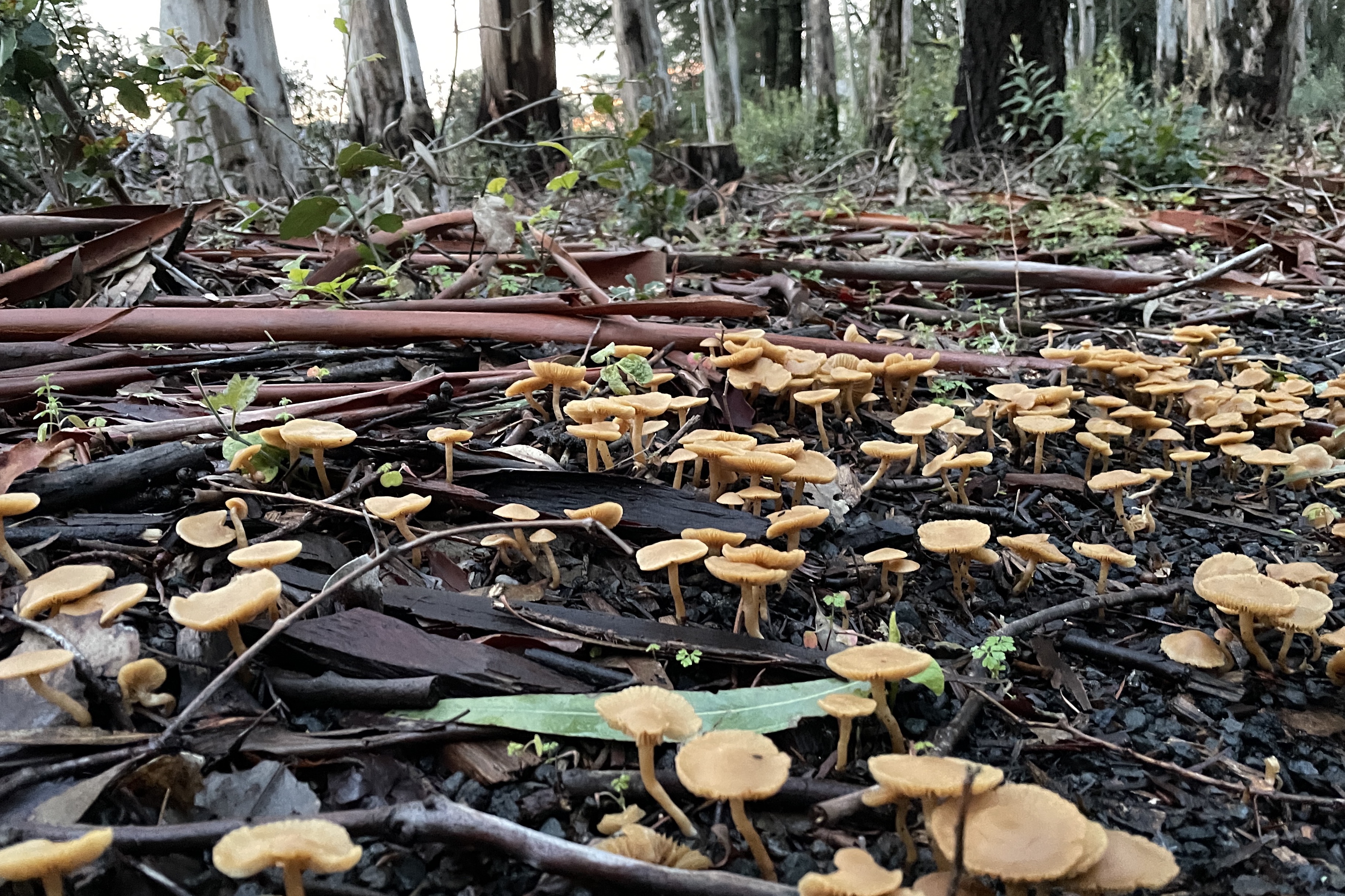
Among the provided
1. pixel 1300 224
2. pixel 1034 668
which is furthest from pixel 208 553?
pixel 1300 224

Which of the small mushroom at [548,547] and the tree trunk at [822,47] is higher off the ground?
the tree trunk at [822,47]

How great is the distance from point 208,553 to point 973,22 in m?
10.6

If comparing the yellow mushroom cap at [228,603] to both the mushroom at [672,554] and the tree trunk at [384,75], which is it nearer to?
the mushroom at [672,554]

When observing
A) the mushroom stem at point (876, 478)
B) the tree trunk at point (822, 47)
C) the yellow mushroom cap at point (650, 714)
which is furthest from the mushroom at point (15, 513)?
the tree trunk at point (822, 47)

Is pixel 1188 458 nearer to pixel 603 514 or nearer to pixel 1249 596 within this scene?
pixel 1249 596

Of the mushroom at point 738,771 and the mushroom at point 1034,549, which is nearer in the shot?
the mushroom at point 738,771

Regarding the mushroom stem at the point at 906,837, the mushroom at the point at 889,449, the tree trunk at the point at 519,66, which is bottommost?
the mushroom stem at the point at 906,837

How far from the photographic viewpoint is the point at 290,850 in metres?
1.22

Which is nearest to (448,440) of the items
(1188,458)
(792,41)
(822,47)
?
(1188,458)

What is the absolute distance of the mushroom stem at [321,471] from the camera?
2.49 m

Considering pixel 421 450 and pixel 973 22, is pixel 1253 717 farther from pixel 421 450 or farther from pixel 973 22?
pixel 973 22

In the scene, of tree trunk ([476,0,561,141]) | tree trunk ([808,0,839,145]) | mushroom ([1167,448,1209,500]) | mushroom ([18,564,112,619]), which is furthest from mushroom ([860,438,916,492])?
tree trunk ([808,0,839,145])

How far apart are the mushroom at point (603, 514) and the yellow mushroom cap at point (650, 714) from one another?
68 centimetres

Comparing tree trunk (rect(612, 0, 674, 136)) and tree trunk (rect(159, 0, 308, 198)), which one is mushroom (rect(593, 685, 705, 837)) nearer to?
tree trunk (rect(159, 0, 308, 198))
